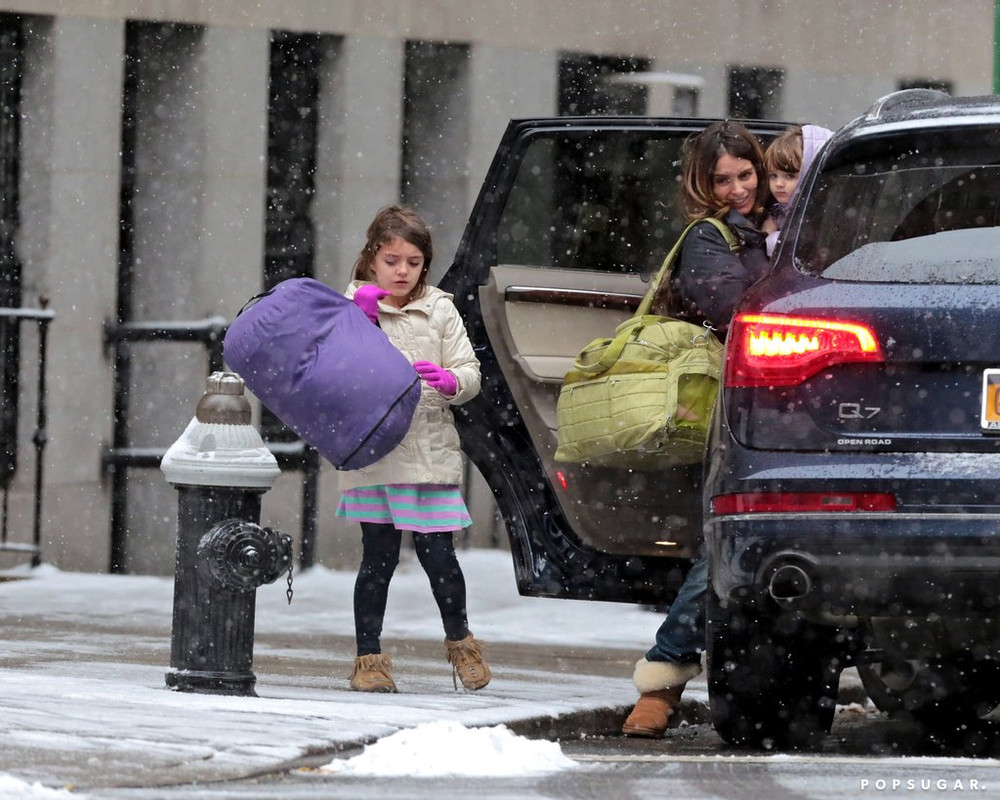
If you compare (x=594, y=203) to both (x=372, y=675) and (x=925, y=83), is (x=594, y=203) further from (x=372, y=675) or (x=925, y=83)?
(x=925, y=83)

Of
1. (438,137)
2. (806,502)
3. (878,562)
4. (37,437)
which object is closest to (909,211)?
(806,502)

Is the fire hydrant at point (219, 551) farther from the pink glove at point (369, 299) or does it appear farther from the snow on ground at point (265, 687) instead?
the pink glove at point (369, 299)

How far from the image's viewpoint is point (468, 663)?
7312 mm

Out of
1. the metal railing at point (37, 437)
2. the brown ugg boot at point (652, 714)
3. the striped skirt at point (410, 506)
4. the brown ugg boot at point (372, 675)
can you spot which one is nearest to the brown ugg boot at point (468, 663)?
the brown ugg boot at point (372, 675)

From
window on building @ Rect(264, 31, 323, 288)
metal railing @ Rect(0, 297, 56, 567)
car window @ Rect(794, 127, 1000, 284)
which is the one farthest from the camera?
window on building @ Rect(264, 31, 323, 288)

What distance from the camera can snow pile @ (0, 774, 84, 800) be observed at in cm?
464

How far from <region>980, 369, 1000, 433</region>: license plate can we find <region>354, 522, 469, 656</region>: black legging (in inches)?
91.2

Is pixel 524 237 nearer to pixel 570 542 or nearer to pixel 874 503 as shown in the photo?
pixel 570 542

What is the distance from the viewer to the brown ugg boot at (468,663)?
287 inches

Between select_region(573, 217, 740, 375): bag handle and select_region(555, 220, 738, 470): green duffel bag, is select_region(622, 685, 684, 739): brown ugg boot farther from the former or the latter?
select_region(573, 217, 740, 375): bag handle

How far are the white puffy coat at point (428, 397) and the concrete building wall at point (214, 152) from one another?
5.60 meters

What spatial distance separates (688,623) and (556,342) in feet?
3.87

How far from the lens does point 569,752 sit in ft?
20.6

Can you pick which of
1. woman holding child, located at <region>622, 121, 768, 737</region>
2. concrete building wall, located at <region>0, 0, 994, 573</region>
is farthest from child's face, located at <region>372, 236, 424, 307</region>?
concrete building wall, located at <region>0, 0, 994, 573</region>
